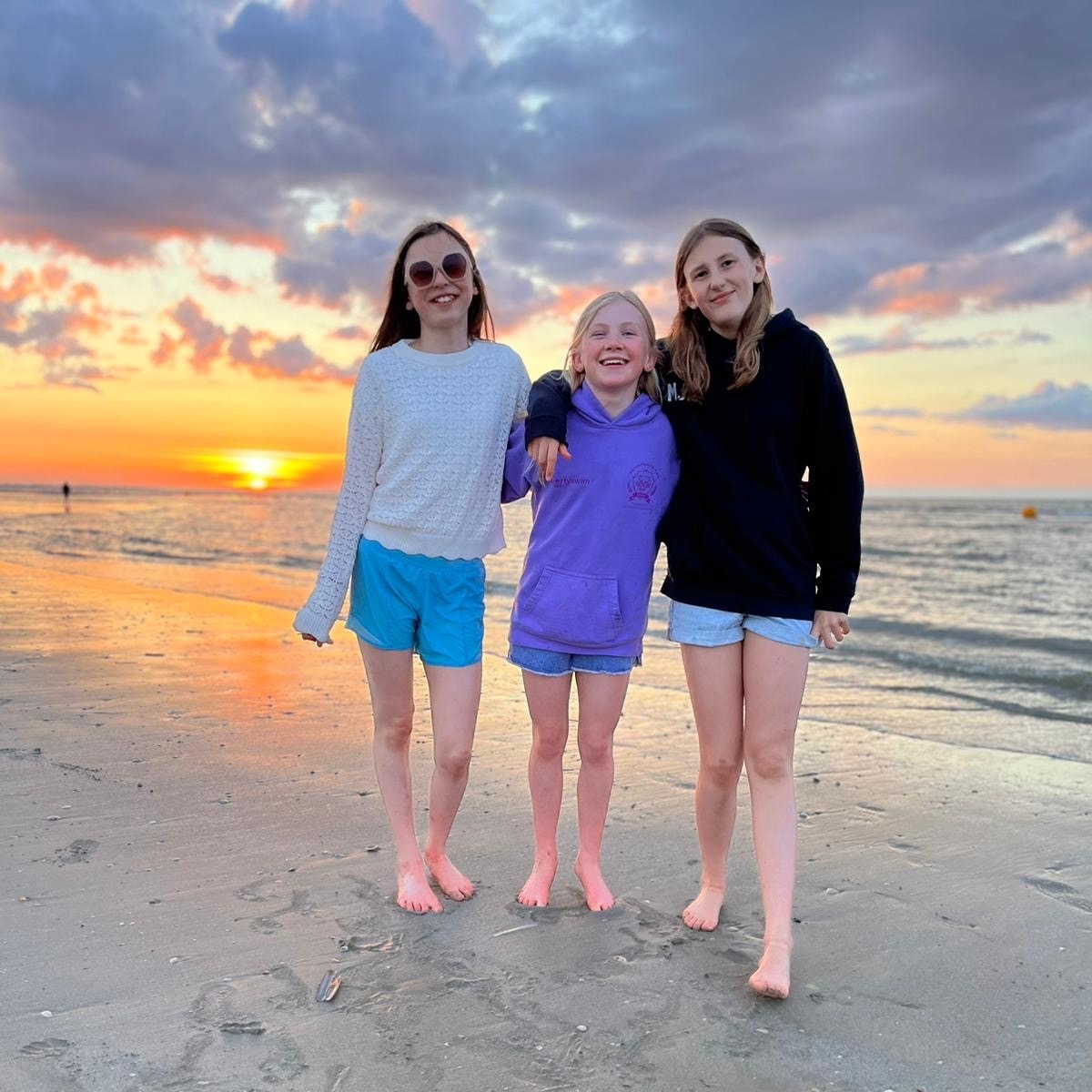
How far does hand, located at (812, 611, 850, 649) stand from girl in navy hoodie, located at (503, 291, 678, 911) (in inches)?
23.0

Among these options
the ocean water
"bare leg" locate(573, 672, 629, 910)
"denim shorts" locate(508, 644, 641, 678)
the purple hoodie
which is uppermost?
the purple hoodie

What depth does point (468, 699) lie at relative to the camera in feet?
11.0

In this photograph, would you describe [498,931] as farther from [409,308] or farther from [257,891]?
[409,308]

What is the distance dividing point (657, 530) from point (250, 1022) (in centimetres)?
189

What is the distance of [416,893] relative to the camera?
329 centimetres

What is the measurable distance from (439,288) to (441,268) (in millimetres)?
69

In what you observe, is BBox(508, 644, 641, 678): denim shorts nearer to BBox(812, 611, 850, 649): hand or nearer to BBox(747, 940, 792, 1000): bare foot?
BBox(812, 611, 850, 649): hand

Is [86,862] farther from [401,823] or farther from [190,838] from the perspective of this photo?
[401,823]

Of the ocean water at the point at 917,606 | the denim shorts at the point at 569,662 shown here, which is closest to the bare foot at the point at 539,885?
the denim shorts at the point at 569,662

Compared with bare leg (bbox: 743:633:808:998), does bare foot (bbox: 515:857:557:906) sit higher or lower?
lower

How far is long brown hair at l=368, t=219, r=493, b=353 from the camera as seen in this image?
3.46m

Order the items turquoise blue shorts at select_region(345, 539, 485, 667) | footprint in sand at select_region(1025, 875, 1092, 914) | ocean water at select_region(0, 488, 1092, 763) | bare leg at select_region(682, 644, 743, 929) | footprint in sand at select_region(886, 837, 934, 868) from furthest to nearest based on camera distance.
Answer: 1. ocean water at select_region(0, 488, 1092, 763)
2. footprint in sand at select_region(886, 837, 934, 868)
3. footprint in sand at select_region(1025, 875, 1092, 914)
4. turquoise blue shorts at select_region(345, 539, 485, 667)
5. bare leg at select_region(682, 644, 743, 929)

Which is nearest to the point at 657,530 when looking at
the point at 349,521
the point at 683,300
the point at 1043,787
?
the point at 683,300

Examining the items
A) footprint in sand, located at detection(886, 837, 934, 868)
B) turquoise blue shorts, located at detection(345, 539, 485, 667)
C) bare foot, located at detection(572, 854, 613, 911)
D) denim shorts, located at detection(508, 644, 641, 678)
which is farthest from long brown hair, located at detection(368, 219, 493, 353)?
footprint in sand, located at detection(886, 837, 934, 868)
